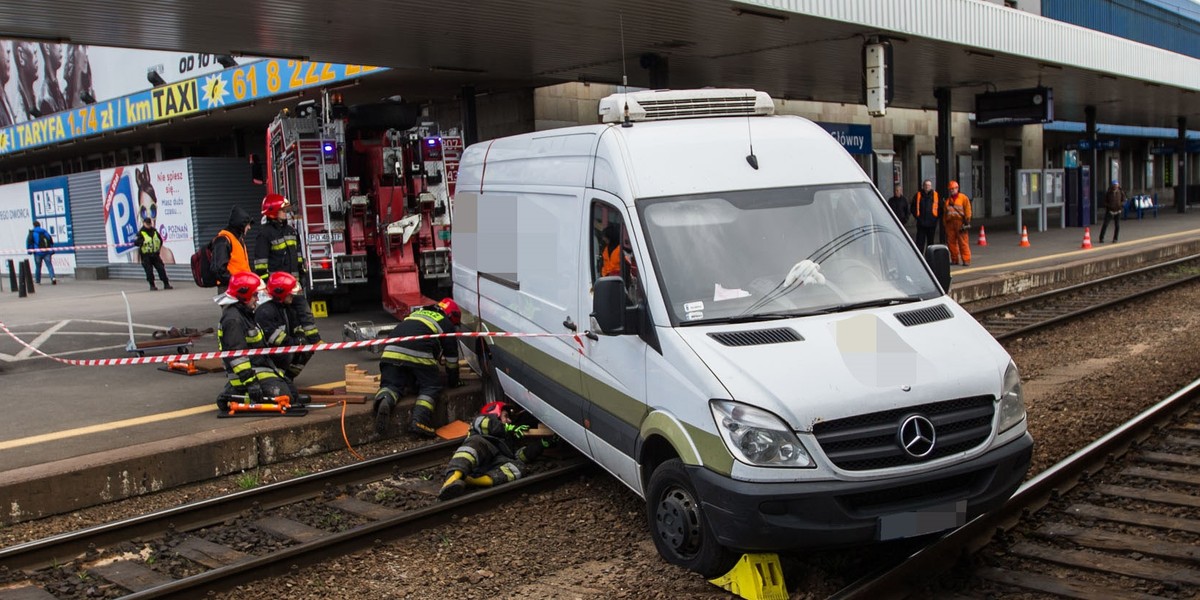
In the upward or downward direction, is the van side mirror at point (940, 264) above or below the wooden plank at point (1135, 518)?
above

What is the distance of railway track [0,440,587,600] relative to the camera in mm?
5773

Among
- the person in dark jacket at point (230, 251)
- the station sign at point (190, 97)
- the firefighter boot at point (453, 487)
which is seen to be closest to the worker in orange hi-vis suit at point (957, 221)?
the station sign at point (190, 97)

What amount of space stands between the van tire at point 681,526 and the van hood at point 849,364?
25.4 inches

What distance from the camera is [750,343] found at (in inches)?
199

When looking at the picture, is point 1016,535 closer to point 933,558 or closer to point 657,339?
point 933,558

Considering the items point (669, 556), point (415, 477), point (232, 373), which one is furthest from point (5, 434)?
point (669, 556)

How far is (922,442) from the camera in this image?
15.8 ft

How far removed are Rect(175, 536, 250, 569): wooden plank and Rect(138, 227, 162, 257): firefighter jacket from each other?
59.1 ft

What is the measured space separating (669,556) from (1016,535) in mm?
2132

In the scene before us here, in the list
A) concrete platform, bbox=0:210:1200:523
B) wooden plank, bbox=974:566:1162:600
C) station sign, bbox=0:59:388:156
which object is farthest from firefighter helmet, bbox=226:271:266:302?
station sign, bbox=0:59:388:156

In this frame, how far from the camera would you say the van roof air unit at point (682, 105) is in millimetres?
6320

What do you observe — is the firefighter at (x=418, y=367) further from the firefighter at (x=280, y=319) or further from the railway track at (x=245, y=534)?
the firefighter at (x=280, y=319)

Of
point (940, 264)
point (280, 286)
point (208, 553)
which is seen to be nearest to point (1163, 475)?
point (940, 264)

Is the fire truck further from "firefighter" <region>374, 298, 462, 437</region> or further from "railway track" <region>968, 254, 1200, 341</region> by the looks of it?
"railway track" <region>968, 254, 1200, 341</region>
